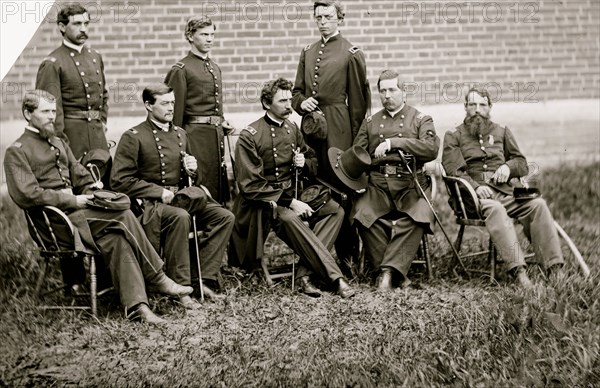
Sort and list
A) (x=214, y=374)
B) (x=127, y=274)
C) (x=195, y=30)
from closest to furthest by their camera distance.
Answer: (x=214, y=374) < (x=127, y=274) < (x=195, y=30)

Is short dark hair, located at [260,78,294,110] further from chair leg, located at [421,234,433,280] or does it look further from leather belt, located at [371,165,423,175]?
chair leg, located at [421,234,433,280]

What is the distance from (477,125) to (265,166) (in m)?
1.83

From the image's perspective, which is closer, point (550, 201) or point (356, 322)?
point (356, 322)

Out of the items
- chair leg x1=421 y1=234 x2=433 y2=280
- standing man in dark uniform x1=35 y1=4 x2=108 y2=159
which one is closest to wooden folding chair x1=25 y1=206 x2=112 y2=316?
standing man in dark uniform x1=35 y1=4 x2=108 y2=159

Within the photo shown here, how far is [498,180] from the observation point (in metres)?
7.46

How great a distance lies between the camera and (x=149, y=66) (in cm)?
971

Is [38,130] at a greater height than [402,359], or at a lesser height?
greater

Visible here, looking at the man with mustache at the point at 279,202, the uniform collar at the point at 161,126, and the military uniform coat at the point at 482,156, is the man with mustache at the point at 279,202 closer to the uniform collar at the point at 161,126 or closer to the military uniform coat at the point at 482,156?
the uniform collar at the point at 161,126

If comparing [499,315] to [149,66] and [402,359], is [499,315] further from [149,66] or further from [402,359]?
[149,66]

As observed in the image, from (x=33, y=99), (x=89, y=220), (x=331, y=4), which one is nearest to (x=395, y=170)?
(x=331, y=4)

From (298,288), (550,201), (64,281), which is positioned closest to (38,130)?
(64,281)

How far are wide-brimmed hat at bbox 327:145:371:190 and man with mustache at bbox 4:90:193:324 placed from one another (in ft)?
5.24

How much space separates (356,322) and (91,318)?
1.85 meters

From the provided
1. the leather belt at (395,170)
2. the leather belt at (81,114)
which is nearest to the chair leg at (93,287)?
the leather belt at (81,114)
